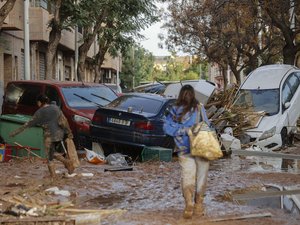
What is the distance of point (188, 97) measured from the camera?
23.3 ft

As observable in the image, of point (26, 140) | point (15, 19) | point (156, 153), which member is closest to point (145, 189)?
point (156, 153)

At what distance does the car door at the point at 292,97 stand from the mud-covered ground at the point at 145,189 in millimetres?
4013

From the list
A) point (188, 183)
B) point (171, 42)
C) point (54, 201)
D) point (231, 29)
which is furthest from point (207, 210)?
point (171, 42)

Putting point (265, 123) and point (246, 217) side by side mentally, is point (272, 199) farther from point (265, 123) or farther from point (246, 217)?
point (265, 123)

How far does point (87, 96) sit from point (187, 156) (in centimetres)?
781

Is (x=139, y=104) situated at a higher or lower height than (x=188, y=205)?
higher

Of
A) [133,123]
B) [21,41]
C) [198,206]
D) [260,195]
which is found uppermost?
[21,41]

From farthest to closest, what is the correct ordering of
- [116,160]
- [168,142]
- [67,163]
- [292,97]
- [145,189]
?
1. [292,97]
2. [168,142]
3. [116,160]
4. [67,163]
5. [145,189]

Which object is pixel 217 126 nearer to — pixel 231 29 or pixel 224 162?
pixel 224 162

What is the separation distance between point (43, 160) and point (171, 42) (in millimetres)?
30540

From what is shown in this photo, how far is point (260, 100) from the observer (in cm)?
1678

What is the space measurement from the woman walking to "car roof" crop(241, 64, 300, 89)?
10262mm

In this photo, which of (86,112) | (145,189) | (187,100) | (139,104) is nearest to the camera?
(187,100)

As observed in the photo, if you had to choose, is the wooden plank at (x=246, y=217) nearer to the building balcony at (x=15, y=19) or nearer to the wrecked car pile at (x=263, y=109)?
the wrecked car pile at (x=263, y=109)
